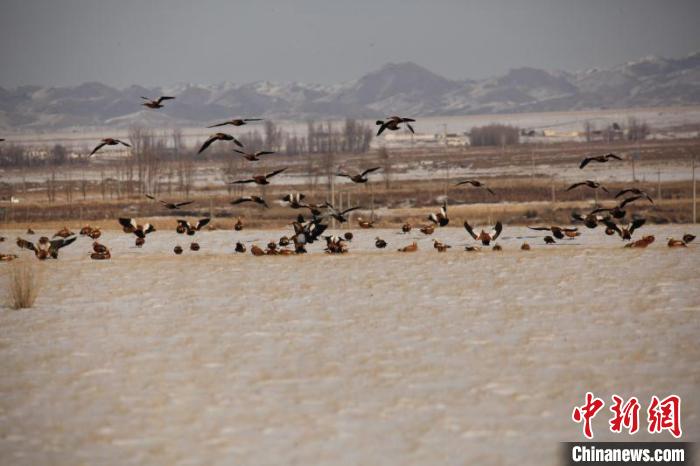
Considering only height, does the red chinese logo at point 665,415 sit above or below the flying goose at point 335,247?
below

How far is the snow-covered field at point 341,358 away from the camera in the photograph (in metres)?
7.19

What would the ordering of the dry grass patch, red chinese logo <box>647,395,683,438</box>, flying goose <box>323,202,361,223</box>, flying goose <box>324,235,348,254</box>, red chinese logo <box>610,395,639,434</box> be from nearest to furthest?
red chinese logo <box>647,395,683,438</box> → red chinese logo <box>610,395,639,434</box> → the dry grass patch → flying goose <box>324,235,348,254</box> → flying goose <box>323,202,361,223</box>

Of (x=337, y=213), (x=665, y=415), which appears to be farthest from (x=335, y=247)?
(x=665, y=415)

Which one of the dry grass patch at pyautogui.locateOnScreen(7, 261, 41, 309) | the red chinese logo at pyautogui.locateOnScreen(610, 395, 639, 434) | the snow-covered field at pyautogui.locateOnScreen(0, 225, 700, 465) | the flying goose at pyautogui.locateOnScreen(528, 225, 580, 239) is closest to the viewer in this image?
the snow-covered field at pyautogui.locateOnScreen(0, 225, 700, 465)

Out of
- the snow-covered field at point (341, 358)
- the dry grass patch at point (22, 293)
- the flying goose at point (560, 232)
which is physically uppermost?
the flying goose at point (560, 232)

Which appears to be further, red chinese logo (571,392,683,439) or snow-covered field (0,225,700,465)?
red chinese logo (571,392,683,439)

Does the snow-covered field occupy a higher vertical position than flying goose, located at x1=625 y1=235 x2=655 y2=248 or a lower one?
lower

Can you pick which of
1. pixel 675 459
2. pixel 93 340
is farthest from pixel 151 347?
pixel 675 459

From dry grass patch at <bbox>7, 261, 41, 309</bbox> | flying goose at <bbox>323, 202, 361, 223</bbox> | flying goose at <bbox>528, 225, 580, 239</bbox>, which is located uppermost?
flying goose at <bbox>323, 202, 361, 223</bbox>

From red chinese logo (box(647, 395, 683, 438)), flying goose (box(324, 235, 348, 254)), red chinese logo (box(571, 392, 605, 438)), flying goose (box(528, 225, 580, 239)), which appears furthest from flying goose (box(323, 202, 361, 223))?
red chinese logo (box(647, 395, 683, 438))

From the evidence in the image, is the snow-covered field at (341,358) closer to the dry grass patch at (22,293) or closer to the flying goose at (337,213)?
the dry grass patch at (22,293)

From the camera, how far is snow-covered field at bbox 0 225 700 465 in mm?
7191

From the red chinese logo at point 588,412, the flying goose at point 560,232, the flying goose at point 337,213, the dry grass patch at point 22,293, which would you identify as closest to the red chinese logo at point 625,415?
the red chinese logo at point 588,412

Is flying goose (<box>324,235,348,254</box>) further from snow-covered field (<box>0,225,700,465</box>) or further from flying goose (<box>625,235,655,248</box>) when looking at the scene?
flying goose (<box>625,235,655,248</box>)
